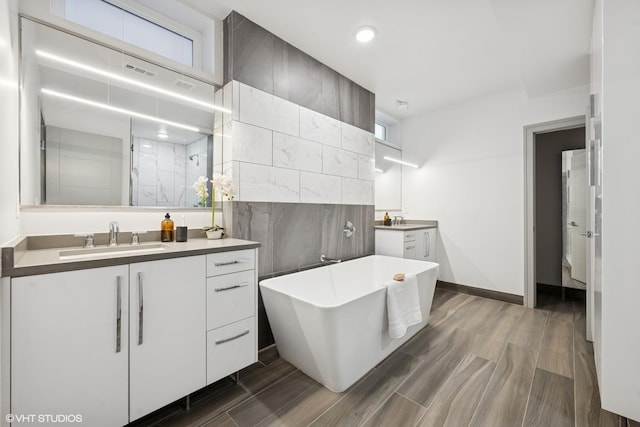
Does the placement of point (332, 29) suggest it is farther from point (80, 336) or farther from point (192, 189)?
point (80, 336)

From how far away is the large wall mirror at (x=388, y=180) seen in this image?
3.97 meters

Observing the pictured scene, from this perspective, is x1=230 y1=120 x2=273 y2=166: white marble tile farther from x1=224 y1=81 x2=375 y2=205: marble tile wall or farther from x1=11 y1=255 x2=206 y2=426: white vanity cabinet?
x1=11 y1=255 x2=206 y2=426: white vanity cabinet

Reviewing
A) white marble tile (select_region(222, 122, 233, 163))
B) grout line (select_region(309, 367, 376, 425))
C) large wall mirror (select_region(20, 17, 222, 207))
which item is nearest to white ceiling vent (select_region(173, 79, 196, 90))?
large wall mirror (select_region(20, 17, 222, 207))

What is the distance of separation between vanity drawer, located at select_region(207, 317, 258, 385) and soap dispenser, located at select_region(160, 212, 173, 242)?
732 mm

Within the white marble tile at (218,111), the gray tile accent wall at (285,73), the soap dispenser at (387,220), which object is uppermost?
the gray tile accent wall at (285,73)

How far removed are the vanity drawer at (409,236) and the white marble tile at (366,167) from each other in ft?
2.65

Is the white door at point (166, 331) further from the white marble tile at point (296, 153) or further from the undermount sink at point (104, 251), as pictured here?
the white marble tile at point (296, 153)

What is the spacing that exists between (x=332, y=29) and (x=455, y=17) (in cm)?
97

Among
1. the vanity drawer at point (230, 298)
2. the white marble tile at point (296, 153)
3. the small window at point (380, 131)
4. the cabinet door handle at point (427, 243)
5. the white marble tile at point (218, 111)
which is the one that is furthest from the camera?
the small window at point (380, 131)

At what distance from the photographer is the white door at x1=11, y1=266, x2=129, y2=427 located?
103cm

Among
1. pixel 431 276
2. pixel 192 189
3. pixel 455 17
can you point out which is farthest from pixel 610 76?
pixel 192 189

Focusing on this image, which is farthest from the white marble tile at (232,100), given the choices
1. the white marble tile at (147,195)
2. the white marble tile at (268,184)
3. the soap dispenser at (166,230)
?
the soap dispenser at (166,230)

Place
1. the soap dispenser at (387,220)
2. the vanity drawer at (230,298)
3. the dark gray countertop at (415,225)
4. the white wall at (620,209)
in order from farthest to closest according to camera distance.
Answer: the soap dispenser at (387,220), the dark gray countertop at (415,225), the vanity drawer at (230,298), the white wall at (620,209)

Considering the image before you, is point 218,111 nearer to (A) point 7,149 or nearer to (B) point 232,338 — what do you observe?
(A) point 7,149
